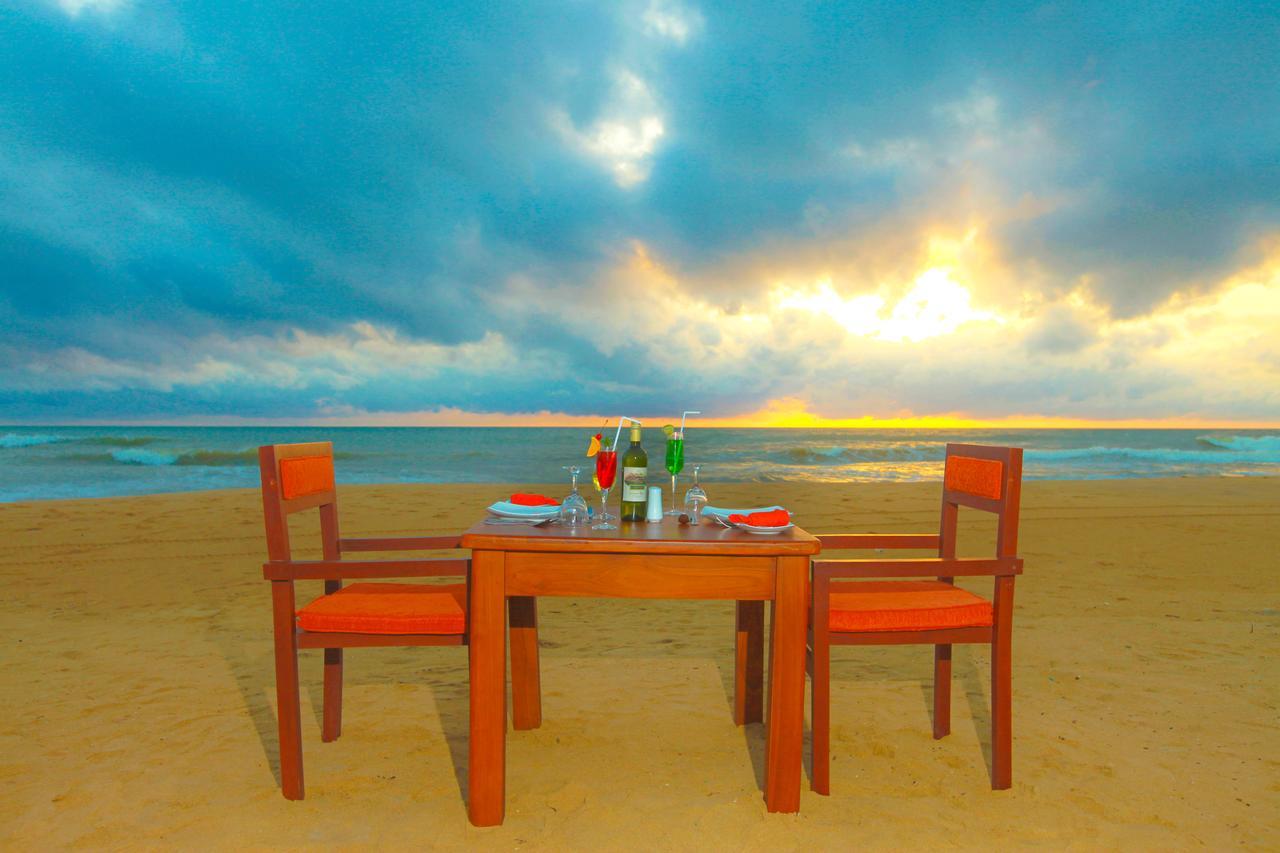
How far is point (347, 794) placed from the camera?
2631mm

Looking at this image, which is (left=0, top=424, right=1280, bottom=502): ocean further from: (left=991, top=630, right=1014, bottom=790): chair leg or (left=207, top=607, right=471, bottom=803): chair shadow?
(left=991, top=630, right=1014, bottom=790): chair leg

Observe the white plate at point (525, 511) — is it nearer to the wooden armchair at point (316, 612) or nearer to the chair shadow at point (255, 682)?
the wooden armchair at point (316, 612)

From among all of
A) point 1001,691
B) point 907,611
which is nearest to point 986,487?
point 907,611

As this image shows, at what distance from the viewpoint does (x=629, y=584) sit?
2363 millimetres

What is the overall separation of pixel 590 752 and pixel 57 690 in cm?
273

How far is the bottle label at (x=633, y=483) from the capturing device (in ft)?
8.83

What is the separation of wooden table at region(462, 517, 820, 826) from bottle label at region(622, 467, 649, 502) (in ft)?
0.88

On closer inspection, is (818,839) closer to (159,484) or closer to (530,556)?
(530,556)

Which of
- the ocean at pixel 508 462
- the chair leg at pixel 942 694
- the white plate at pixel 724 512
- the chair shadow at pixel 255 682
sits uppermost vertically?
the white plate at pixel 724 512

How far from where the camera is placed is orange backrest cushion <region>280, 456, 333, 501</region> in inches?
103

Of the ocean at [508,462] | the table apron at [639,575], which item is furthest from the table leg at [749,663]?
the ocean at [508,462]

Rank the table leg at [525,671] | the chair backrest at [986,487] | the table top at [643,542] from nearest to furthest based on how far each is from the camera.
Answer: the table top at [643,542], the chair backrest at [986,487], the table leg at [525,671]

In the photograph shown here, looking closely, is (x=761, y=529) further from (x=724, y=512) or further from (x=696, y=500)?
(x=696, y=500)

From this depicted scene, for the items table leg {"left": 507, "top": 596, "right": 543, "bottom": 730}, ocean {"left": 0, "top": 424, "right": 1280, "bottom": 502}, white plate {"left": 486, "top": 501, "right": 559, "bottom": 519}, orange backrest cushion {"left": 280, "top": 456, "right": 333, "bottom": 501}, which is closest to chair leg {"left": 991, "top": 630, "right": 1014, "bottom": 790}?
white plate {"left": 486, "top": 501, "right": 559, "bottom": 519}
